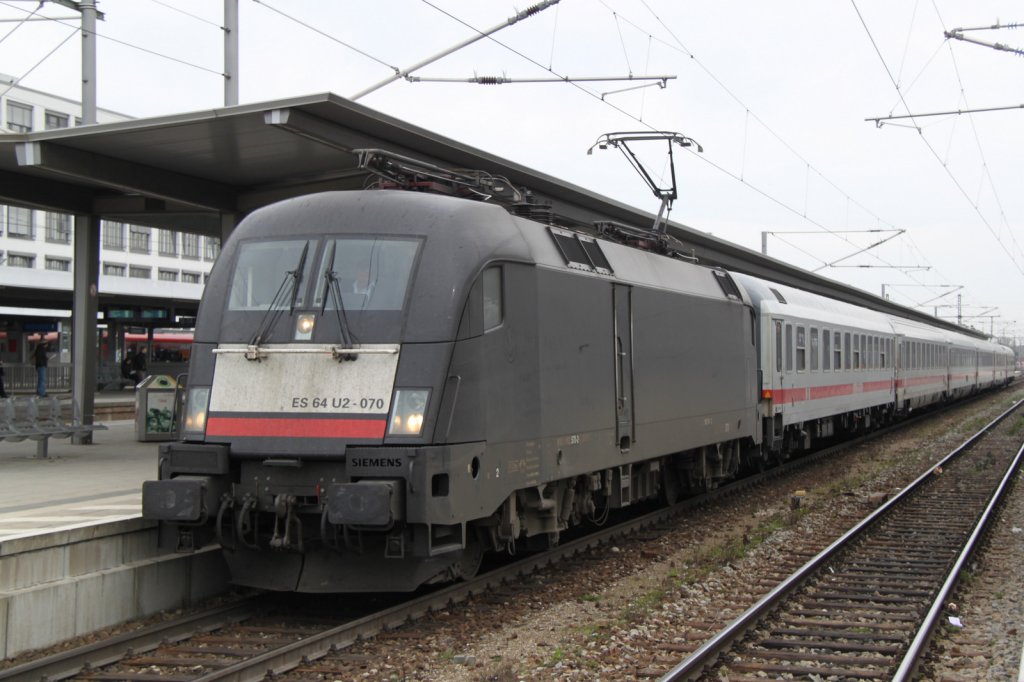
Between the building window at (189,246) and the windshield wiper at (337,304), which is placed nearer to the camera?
the windshield wiper at (337,304)

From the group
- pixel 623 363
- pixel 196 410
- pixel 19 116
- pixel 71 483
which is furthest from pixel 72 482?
pixel 19 116

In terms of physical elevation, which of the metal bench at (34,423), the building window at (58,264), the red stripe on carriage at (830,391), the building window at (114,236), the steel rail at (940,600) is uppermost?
the building window at (114,236)

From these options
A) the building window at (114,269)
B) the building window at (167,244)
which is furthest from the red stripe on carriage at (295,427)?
the building window at (167,244)

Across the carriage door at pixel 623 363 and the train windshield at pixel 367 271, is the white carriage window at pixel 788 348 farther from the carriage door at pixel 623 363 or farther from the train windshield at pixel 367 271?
the train windshield at pixel 367 271

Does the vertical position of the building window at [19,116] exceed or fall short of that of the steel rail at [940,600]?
it exceeds it

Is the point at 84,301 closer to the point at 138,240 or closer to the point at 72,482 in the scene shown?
the point at 72,482

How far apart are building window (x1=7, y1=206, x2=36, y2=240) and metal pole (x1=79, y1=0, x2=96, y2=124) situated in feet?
176

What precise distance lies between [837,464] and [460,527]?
561 inches

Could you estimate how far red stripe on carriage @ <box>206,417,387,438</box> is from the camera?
7.49 meters

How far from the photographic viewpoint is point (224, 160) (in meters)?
13.7

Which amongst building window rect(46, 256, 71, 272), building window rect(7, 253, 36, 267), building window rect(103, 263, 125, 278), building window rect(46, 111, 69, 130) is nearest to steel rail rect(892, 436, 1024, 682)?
building window rect(46, 111, 69, 130)

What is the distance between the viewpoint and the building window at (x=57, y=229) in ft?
214

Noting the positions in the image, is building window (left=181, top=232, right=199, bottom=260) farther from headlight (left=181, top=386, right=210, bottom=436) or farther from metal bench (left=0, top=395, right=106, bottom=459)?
headlight (left=181, top=386, right=210, bottom=436)

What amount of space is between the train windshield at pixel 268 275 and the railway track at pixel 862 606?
13.6ft
